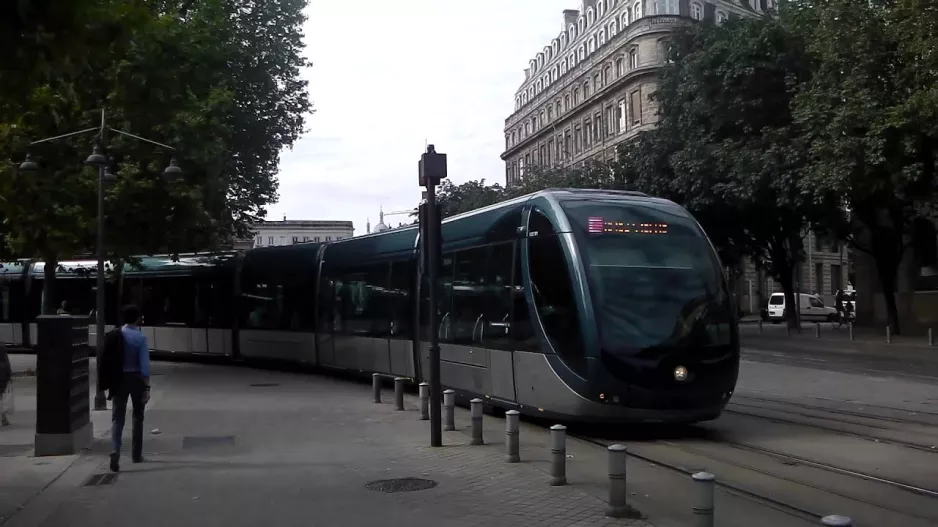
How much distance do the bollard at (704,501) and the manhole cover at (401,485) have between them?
3.62 metres

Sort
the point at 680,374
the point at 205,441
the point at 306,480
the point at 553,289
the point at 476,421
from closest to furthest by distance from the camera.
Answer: the point at 306,480, the point at 680,374, the point at 476,421, the point at 553,289, the point at 205,441

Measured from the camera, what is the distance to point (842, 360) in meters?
27.6

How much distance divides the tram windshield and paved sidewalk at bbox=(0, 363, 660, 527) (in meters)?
1.62

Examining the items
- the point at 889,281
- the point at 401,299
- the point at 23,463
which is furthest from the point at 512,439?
the point at 889,281

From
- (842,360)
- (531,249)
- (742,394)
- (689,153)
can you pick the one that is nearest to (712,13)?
(689,153)

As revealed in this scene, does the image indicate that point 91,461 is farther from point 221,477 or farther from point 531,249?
point 531,249

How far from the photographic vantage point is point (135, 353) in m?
10.4

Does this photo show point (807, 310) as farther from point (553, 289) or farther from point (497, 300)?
point (553, 289)

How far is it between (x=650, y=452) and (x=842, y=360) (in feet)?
60.7

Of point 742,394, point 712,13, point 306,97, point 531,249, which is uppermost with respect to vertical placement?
point 712,13

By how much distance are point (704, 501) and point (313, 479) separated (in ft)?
15.9

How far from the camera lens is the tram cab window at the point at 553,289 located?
39.3 feet

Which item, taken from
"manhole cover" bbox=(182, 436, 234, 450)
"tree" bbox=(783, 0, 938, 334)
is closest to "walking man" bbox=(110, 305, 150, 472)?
"manhole cover" bbox=(182, 436, 234, 450)

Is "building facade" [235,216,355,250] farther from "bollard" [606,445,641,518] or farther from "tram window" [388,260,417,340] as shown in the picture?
"bollard" [606,445,641,518]
